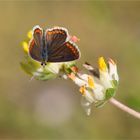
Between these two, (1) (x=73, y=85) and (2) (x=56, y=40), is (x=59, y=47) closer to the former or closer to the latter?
(2) (x=56, y=40)

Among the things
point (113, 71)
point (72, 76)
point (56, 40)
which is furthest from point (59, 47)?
point (113, 71)

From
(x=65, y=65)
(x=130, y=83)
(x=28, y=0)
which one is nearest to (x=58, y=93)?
(x=130, y=83)

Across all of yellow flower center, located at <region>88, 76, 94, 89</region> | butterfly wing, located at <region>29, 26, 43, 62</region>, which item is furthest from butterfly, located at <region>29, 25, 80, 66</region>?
yellow flower center, located at <region>88, 76, 94, 89</region>

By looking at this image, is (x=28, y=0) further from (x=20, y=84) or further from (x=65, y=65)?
(x=65, y=65)

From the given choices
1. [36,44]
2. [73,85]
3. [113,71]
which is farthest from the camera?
[73,85]

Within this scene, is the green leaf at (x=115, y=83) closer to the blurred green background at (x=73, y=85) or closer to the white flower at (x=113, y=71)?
the white flower at (x=113, y=71)

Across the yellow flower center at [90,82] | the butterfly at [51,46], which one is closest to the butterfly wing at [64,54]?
the butterfly at [51,46]

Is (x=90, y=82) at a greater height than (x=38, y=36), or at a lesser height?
lesser
